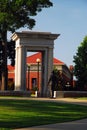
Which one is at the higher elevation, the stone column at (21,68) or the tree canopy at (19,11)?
the tree canopy at (19,11)

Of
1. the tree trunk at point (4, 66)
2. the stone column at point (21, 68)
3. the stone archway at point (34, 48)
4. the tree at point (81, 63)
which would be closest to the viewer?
the stone archway at point (34, 48)

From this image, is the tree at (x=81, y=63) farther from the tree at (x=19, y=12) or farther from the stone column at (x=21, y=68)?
the tree at (x=19, y=12)

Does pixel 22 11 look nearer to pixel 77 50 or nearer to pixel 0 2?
pixel 0 2

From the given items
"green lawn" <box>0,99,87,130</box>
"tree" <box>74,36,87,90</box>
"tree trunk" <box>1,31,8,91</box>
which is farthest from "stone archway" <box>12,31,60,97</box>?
"green lawn" <box>0,99,87,130</box>

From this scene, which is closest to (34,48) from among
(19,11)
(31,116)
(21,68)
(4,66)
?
(21,68)

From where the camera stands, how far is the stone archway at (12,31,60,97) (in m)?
42.5

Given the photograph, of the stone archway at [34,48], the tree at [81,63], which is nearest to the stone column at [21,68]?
the stone archway at [34,48]

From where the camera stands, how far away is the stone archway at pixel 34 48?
42.5 meters

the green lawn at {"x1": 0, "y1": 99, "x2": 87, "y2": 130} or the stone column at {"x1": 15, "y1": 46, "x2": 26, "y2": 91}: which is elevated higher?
the stone column at {"x1": 15, "y1": 46, "x2": 26, "y2": 91}

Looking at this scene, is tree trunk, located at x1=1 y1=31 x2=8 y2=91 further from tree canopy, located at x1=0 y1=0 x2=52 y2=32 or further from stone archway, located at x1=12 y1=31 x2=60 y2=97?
tree canopy, located at x1=0 y1=0 x2=52 y2=32

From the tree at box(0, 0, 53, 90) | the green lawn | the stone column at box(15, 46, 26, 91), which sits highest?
the tree at box(0, 0, 53, 90)

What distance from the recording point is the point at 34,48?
142 feet

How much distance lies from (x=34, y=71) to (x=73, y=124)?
192ft

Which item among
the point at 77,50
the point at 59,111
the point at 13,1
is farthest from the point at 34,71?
the point at 59,111
